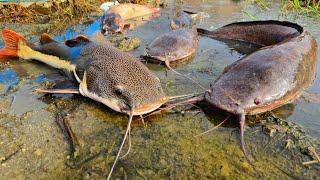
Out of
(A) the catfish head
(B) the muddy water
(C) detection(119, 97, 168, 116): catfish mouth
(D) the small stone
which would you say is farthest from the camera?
(A) the catfish head

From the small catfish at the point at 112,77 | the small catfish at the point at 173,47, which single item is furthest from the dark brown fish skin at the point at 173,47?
the small catfish at the point at 112,77

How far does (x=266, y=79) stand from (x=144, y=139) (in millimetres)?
1037

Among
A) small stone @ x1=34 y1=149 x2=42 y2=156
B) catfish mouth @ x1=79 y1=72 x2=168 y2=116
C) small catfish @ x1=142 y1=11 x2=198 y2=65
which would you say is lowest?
small catfish @ x1=142 y1=11 x2=198 y2=65

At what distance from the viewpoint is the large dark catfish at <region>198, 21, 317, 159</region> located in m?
2.56

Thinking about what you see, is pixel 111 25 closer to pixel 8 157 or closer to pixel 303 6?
pixel 8 157

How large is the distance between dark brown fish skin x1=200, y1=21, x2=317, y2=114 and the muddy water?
14 cm

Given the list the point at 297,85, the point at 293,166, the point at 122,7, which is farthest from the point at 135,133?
the point at 122,7

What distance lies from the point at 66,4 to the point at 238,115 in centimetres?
476

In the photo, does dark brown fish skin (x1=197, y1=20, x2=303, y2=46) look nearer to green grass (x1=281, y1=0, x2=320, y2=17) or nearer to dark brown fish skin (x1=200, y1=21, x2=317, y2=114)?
dark brown fish skin (x1=200, y1=21, x2=317, y2=114)

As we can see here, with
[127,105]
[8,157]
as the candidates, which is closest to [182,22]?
[127,105]

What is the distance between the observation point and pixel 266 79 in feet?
8.84

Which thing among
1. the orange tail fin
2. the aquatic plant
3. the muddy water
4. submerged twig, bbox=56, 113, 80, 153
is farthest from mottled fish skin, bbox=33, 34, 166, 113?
the aquatic plant

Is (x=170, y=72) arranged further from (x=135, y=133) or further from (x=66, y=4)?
(x=66, y=4)

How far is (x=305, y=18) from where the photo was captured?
614cm
